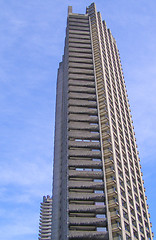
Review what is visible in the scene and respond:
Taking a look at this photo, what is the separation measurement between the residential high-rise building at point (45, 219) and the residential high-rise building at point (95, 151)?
71.4 meters

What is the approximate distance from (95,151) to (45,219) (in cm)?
9493

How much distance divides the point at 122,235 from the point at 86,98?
34806 millimetres

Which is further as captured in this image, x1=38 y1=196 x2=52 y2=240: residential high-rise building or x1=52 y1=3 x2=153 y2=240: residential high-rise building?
x1=38 y1=196 x2=52 y2=240: residential high-rise building

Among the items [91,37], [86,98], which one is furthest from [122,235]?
[91,37]

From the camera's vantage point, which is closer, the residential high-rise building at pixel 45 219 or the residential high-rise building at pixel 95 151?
the residential high-rise building at pixel 95 151

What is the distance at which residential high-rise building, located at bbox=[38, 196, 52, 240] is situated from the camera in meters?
138

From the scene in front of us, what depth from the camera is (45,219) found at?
146 metres

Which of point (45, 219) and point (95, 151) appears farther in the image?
point (45, 219)

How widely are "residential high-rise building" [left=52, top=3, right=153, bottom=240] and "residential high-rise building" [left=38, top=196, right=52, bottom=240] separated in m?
71.4

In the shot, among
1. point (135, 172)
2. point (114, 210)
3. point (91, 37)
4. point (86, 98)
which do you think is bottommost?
point (114, 210)

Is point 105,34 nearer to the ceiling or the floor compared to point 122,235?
nearer to the ceiling

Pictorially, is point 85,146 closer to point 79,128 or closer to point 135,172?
point 79,128

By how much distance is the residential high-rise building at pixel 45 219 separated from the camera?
138125 millimetres

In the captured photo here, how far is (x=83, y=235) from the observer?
165ft
